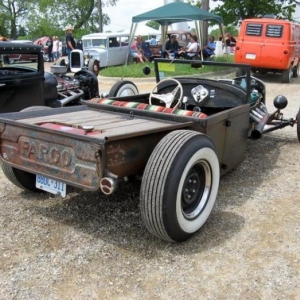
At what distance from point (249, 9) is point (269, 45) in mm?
13346

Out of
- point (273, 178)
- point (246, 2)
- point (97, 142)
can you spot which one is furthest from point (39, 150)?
point (246, 2)

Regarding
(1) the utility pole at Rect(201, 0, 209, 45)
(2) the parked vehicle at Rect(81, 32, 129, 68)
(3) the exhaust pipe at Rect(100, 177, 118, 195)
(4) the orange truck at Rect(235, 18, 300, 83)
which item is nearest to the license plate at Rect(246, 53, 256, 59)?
(4) the orange truck at Rect(235, 18, 300, 83)

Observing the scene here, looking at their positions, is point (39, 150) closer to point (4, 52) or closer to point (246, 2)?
point (4, 52)

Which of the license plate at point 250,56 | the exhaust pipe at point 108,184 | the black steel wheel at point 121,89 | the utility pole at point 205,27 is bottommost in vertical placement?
the exhaust pipe at point 108,184

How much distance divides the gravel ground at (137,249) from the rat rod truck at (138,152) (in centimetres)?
24

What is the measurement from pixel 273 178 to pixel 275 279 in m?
2.09

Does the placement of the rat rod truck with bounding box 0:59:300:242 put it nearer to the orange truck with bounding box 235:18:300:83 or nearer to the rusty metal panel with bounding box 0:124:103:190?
the rusty metal panel with bounding box 0:124:103:190

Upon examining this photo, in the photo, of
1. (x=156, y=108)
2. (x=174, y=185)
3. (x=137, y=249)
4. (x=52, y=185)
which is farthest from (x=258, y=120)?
(x=52, y=185)

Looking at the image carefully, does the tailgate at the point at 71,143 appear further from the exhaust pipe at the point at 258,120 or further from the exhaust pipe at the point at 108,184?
the exhaust pipe at the point at 258,120

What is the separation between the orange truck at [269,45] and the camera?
43.8 ft

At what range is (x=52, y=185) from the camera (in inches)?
131

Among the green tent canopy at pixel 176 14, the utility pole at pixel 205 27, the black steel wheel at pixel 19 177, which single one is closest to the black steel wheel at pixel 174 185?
the black steel wheel at pixel 19 177

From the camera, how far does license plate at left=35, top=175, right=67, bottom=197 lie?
10.7ft

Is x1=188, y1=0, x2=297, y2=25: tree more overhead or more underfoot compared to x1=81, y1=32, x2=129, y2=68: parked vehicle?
more overhead
